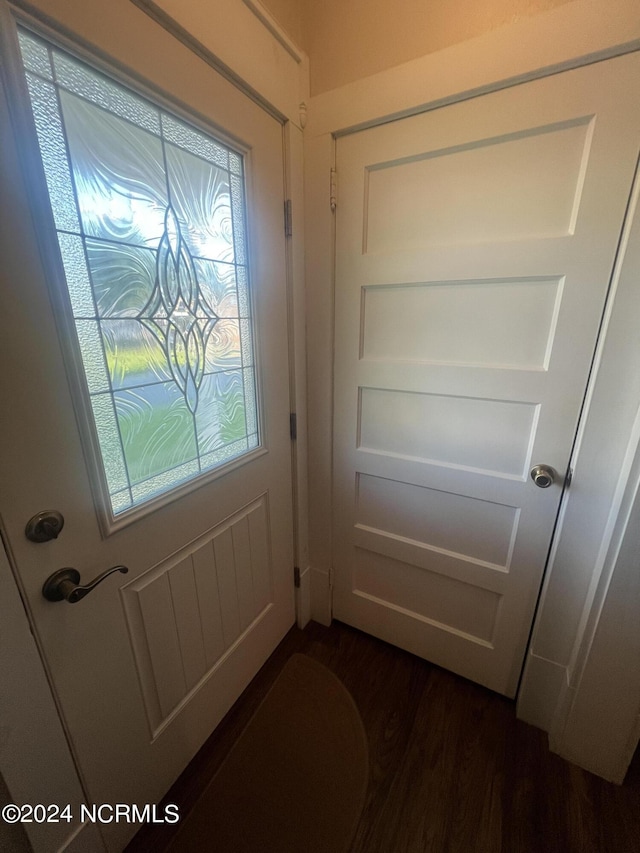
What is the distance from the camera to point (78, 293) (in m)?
0.68

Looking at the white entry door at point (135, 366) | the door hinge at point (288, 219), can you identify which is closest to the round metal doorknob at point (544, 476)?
the white entry door at point (135, 366)

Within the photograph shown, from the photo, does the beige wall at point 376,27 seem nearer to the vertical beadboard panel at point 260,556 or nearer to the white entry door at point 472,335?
the white entry door at point 472,335

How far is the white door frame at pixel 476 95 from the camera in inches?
31.3

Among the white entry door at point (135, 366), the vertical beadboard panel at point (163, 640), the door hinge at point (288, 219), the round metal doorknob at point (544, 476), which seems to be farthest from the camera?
the door hinge at point (288, 219)

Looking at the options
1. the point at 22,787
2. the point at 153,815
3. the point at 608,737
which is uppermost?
the point at 22,787

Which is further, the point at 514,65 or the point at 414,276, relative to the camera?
the point at 414,276

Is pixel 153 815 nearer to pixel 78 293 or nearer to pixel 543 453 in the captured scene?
pixel 78 293

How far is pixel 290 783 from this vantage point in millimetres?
1070

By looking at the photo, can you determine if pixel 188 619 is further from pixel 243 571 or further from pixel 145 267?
pixel 145 267

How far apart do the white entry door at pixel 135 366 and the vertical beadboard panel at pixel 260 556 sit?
2cm

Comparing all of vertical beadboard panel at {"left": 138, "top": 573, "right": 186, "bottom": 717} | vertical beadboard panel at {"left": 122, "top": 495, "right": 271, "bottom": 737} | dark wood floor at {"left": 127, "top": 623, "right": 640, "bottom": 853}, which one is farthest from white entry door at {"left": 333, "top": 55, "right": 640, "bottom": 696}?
vertical beadboard panel at {"left": 138, "top": 573, "right": 186, "bottom": 717}

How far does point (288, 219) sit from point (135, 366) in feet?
2.49

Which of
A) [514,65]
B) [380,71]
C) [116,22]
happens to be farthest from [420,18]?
[116,22]

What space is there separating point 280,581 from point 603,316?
4.79ft
